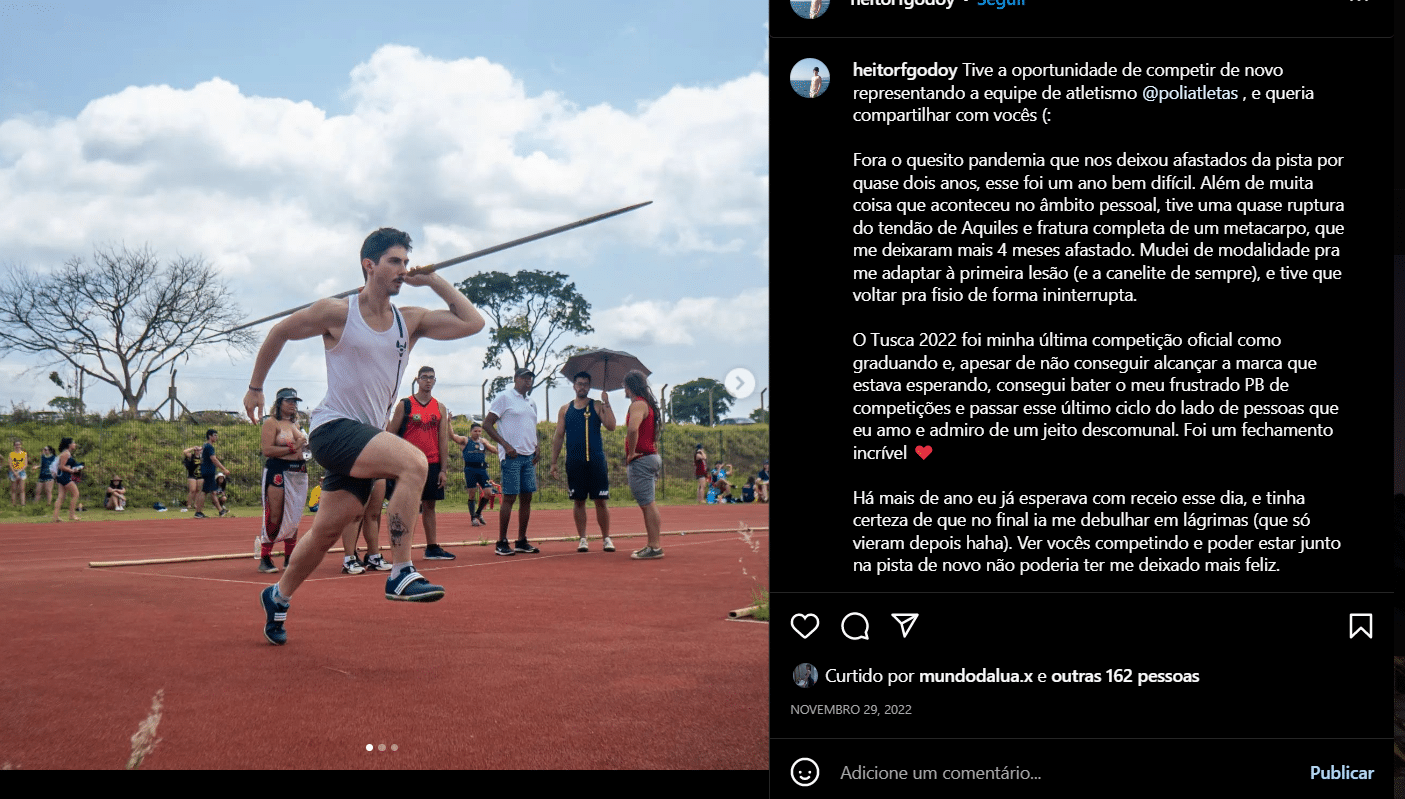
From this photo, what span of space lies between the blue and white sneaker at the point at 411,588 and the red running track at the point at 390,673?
0.30 m

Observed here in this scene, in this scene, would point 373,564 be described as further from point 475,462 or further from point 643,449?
point 475,462

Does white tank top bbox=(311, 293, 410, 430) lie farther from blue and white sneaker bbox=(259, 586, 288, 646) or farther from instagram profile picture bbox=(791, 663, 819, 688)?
instagram profile picture bbox=(791, 663, 819, 688)

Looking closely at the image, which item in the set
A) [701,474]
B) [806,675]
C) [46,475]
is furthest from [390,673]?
[701,474]

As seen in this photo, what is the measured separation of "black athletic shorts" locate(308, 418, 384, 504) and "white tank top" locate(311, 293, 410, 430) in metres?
0.05

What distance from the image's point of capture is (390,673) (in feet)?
12.6

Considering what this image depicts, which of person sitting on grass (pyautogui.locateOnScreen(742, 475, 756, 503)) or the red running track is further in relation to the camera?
person sitting on grass (pyautogui.locateOnScreen(742, 475, 756, 503))

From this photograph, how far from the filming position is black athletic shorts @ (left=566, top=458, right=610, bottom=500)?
9.24m

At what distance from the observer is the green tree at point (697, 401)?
37.2 m

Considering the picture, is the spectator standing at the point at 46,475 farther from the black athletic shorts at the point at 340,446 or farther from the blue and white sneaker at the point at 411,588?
the blue and white sneaker at the point at 411,588

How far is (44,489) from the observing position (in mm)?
20969

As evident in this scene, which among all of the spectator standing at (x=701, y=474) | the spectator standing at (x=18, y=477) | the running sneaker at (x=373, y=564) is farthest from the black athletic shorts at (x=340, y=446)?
the spectator standing at (x=701, y=474)

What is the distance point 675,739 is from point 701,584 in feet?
13.9

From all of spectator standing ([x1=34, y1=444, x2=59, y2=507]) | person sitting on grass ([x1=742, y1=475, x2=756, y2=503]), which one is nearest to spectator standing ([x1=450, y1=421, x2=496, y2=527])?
spectator standing ([x1=34, y1=444, x2=59, y2=507])

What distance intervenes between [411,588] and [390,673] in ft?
1.11
